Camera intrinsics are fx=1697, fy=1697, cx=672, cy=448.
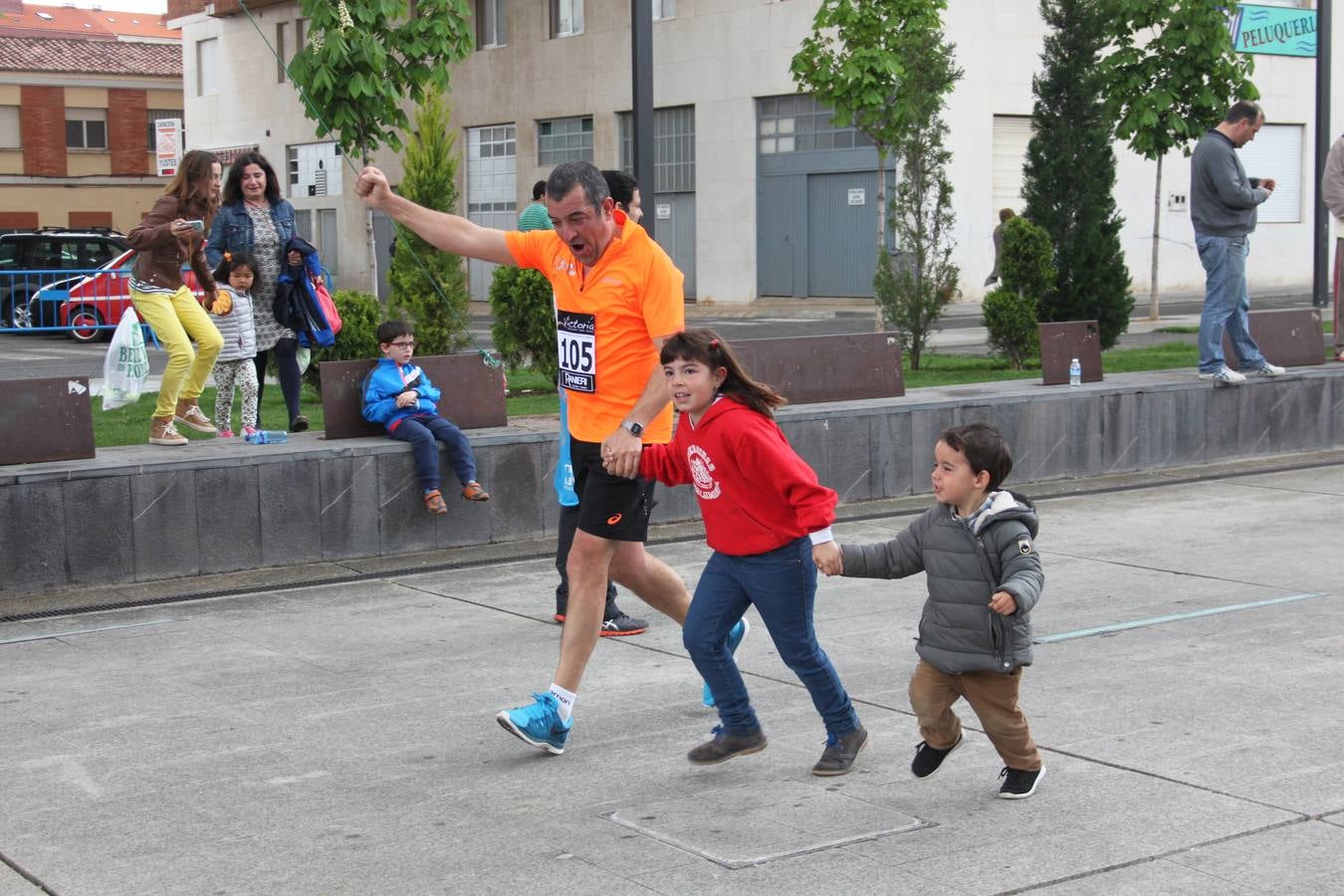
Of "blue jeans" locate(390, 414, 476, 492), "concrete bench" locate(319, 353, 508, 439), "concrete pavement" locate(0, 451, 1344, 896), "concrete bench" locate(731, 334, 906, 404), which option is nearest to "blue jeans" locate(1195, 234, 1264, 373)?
"concrete bench" locate(731, 334, 906, 404)

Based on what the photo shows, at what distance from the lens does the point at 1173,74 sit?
21.7m

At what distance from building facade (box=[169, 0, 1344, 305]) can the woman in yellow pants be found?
22396mm

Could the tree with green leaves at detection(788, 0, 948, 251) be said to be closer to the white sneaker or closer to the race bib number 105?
the white sneaker

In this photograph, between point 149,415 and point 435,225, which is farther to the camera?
point 149,415

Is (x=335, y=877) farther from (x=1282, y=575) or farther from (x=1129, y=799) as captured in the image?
(x=1282, y=575)

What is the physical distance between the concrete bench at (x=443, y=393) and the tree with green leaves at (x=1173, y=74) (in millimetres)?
13342

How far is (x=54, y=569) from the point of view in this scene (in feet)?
27.2

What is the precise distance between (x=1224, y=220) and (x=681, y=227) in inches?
943

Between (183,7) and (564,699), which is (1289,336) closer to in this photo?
(564,699)

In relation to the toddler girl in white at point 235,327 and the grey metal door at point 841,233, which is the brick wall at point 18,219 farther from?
the toddler girl in white at point 235,327

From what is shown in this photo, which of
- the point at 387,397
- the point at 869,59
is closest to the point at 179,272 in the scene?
the point at 387,397

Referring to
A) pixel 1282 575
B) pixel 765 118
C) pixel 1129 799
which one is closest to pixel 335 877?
pixel 1129 799

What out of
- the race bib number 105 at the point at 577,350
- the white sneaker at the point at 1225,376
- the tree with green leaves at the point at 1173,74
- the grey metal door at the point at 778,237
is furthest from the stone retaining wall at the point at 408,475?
the grey metal door at the point at 778,237

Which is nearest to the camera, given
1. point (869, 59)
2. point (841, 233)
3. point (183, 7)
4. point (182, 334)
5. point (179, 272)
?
point (182, 334)
